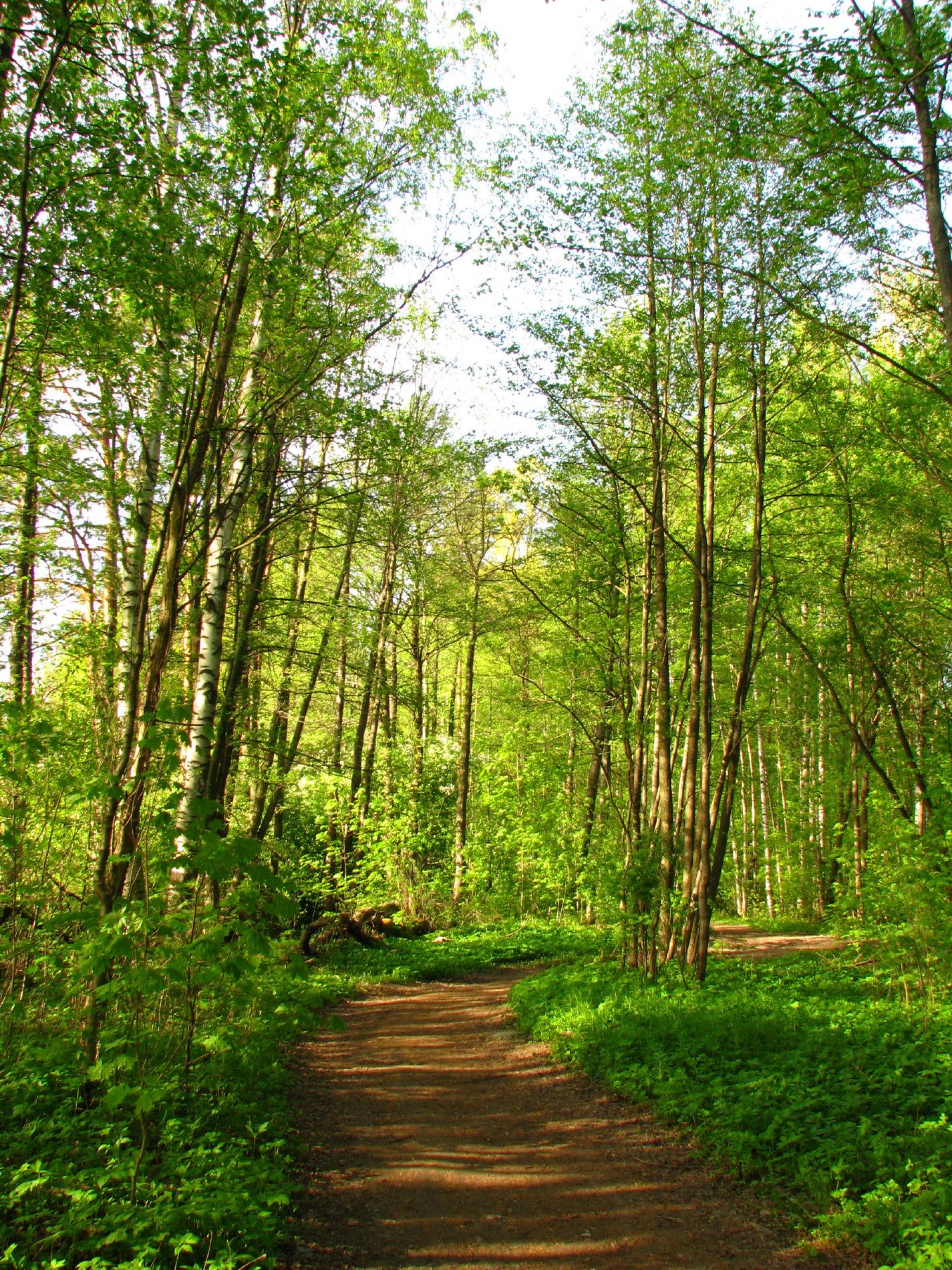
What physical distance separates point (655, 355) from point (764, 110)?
2698 millimetres

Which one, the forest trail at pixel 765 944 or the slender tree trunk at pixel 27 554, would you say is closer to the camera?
the slender tree trunk at pixel 27 554

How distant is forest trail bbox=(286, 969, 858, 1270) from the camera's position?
10.5 feet

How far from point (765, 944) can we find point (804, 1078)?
782 cm

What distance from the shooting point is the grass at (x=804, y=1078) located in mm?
3191

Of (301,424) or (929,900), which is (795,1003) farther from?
(301,424)

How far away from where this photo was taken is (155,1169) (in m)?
3.22

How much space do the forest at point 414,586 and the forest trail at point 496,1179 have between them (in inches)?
10.9

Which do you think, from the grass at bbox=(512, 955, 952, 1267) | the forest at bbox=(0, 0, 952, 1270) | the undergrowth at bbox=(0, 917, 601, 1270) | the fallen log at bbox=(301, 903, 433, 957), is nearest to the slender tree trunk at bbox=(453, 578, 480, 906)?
the forest at bbox=(0, 0, 952, 1270)

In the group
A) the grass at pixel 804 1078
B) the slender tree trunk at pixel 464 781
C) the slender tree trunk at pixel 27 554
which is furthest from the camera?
the slender tree trunk at pixel 464 781

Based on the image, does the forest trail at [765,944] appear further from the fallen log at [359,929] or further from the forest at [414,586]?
the fallen log at [359,929]

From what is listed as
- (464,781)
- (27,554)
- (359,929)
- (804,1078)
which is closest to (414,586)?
(464,781)

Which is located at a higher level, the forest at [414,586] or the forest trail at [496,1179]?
the forest at [414,586]

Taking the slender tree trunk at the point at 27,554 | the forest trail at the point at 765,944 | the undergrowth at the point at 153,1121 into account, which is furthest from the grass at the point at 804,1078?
the slender tree trunk at the point at 27,554

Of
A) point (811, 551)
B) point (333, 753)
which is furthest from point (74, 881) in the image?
point (811, 551)
